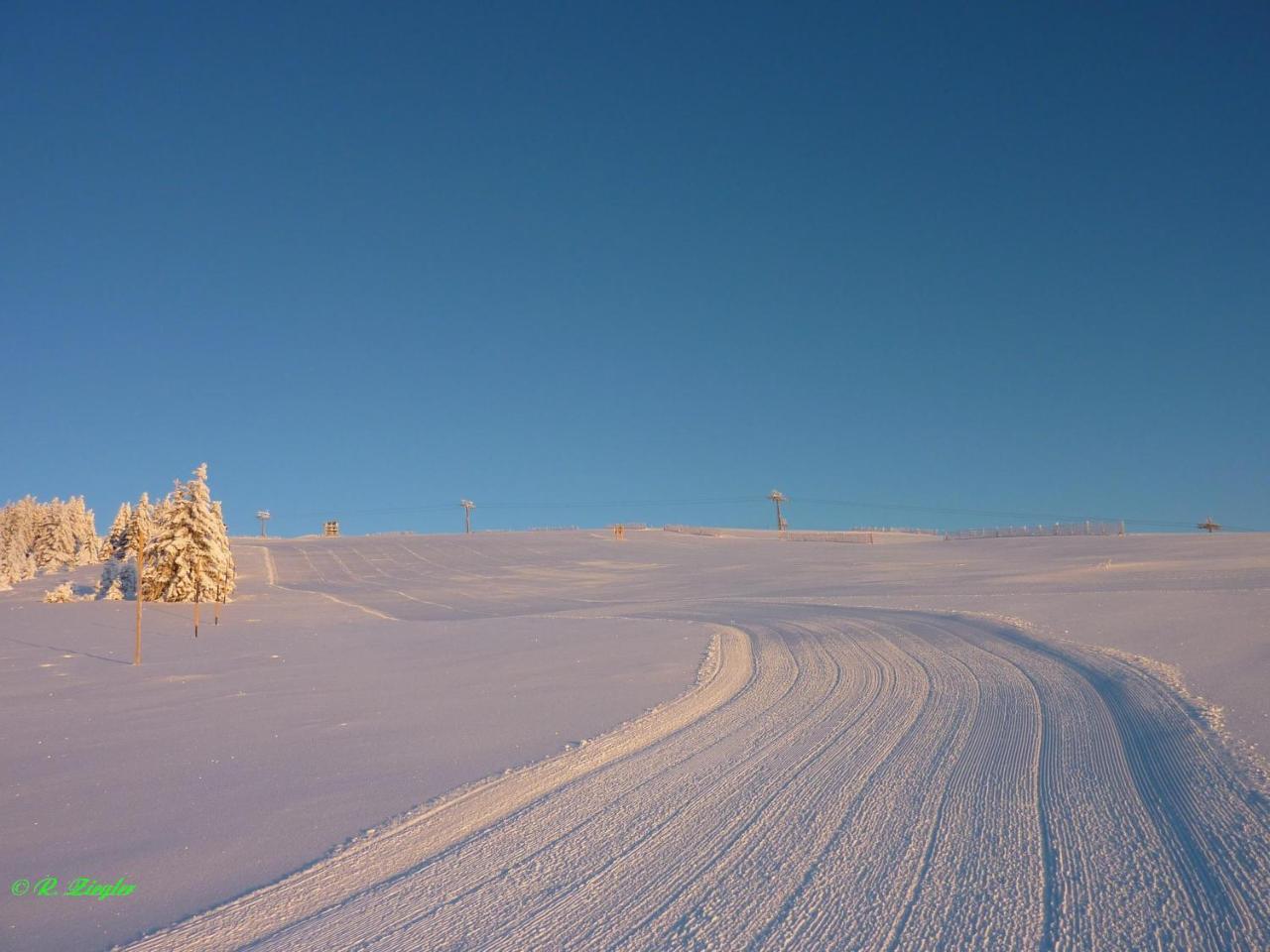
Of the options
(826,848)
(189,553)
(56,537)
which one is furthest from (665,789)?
(56,537)

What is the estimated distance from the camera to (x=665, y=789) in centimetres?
699

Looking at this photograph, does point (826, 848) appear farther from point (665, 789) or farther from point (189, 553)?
point (189, 553)

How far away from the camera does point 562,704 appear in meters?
11.0

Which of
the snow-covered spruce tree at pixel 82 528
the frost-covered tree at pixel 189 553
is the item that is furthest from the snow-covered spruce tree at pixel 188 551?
the snow-covered spruce tree at pixel 82 528

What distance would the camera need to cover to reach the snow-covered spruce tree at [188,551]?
101 ft

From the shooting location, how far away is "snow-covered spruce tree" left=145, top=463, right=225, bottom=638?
30.7 m

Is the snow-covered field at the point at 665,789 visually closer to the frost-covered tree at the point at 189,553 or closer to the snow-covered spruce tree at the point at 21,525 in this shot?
the frost-covered tree at the point at 189,553

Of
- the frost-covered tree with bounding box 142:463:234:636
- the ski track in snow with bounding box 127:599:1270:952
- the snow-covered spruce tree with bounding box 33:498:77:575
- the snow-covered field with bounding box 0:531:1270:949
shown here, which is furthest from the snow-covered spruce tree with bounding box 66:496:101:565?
the ski track in snow with bounding box 127:599:1270:952

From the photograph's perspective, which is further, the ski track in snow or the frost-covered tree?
the frost-covered tree

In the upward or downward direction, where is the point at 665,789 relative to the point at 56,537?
A: downward

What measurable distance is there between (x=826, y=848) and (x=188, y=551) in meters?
31.1

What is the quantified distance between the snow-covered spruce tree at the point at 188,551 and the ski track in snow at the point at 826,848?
26445 millimetres

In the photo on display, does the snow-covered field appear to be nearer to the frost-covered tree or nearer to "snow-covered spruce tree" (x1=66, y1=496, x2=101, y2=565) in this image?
the frost-covered tree

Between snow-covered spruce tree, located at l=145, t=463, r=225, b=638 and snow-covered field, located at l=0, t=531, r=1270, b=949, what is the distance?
12949 millimetres
